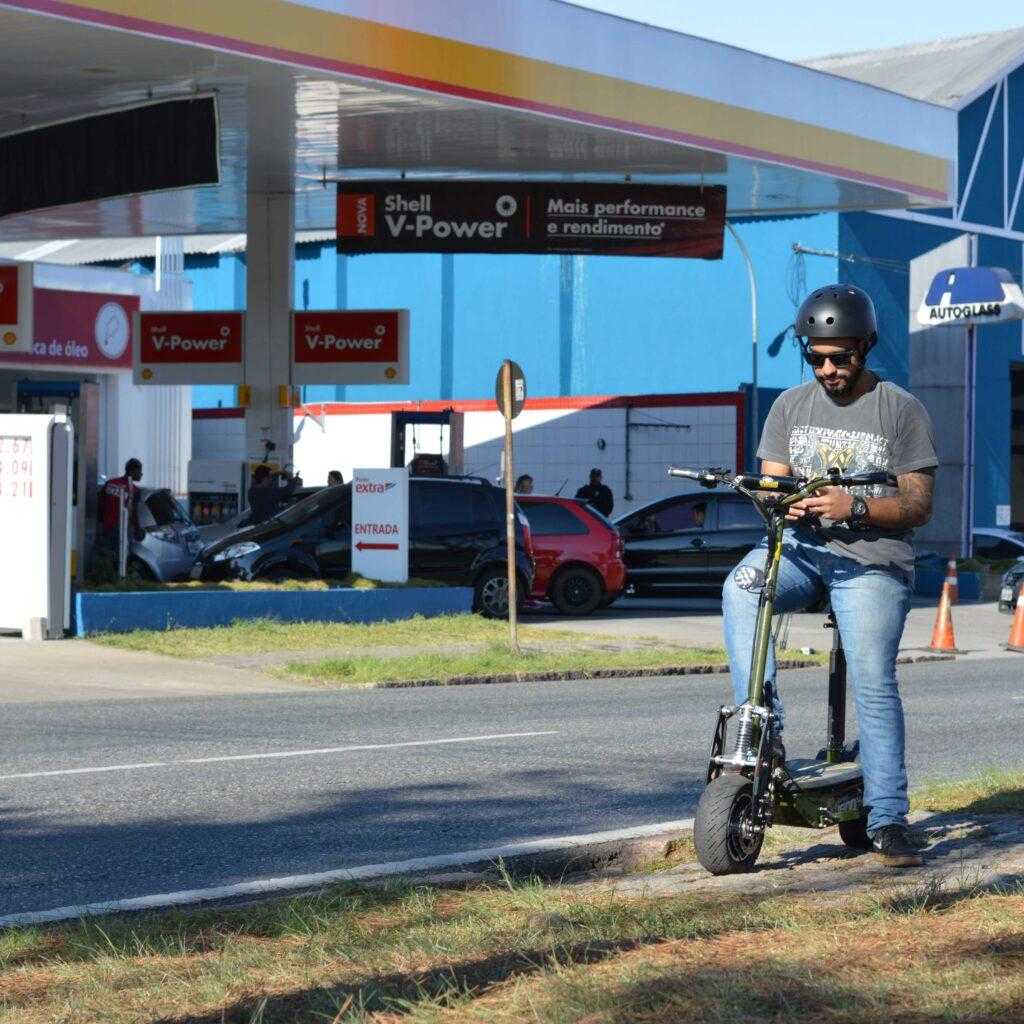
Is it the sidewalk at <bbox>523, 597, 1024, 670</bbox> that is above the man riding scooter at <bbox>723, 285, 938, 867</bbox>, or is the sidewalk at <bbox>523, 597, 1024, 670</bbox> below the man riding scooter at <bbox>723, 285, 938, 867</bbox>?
below

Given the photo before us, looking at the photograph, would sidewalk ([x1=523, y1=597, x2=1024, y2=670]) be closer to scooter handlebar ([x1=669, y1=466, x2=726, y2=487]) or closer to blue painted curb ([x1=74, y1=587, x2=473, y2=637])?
blue painted curb ([x1=74, y1=587, x2=473, y2=637])

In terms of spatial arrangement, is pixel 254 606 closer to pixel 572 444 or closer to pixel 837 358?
pixel 837 358

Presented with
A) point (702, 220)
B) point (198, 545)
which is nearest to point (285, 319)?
point (198, 545)

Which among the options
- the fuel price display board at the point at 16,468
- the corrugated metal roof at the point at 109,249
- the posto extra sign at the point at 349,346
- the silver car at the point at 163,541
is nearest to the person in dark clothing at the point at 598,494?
the posto extra sign at the point at 349,346

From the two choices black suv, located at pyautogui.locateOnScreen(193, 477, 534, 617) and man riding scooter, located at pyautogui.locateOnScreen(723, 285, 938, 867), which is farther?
black suv, located at pyautogui.locateOnScreen(193, 477, 534, 617)

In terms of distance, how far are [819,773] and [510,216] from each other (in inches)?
779

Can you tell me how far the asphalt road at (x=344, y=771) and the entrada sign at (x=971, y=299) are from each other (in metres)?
18.6

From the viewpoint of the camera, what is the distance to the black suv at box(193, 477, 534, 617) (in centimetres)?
2141

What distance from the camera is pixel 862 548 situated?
252 inches

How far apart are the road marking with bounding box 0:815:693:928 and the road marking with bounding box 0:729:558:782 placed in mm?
3000

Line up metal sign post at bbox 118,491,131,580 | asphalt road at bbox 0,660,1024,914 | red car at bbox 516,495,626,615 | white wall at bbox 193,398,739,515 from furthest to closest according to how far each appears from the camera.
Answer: white wall at bbox 193,398,739,515, red car at bbox 516,495,626,615, metal sign post at bbox 118,491,131,580, asphalt road at bbox 0,660,1024,914

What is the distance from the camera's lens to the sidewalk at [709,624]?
2134cm

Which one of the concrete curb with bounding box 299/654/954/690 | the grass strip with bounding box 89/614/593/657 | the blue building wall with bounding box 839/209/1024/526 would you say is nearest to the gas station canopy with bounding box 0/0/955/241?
the grass strip with bounding box 89/614/593/657

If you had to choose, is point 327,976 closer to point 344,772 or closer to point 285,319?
point 344,772
